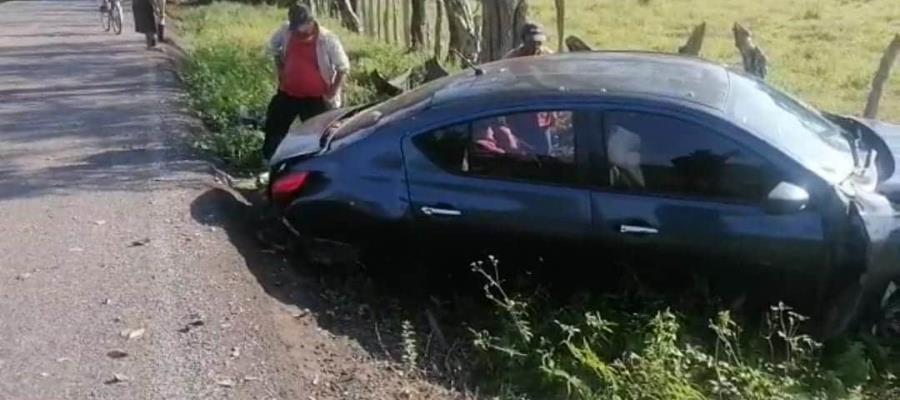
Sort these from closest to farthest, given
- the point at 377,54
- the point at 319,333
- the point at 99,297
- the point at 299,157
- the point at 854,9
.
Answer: the point at 319,333 → the point at 99,297 → the point at 299,157 → the point at 377,54 → the point at 854,9

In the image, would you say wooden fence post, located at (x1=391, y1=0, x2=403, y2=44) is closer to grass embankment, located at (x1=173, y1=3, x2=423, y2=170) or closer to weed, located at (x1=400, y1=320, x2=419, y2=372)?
grass embankment, located at (x1=173, y1=3, x2=423, y2=170)

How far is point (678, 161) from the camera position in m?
6.57

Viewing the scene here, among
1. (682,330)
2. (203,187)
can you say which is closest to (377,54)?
(203,187)

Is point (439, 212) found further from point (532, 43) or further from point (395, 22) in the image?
point (395, 22)

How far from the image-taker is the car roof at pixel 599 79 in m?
6.77

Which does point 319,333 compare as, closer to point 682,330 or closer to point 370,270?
point 370,270

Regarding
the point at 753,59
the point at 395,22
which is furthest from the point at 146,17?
the point at 753,59

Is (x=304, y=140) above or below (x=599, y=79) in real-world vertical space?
below

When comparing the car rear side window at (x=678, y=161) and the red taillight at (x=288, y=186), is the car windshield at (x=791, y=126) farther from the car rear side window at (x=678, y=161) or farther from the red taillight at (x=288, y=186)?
the red taillight at (x=288, y=186)

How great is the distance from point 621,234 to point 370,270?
143 cm

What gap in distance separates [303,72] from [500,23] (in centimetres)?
462

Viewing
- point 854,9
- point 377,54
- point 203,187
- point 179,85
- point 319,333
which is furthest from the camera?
point 854,9

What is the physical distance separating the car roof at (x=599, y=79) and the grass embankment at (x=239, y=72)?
3424mm

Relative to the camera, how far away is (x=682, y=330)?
6410 mm
